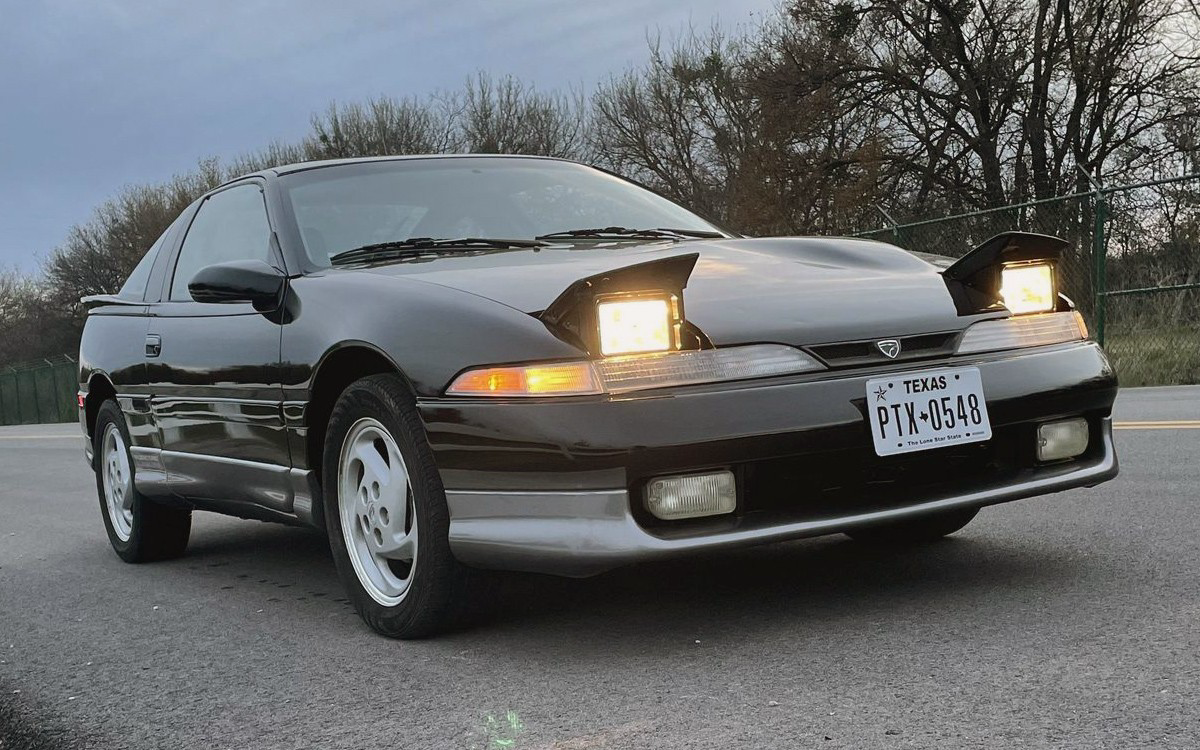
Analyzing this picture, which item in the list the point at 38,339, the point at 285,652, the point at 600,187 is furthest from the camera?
the point at 38,339

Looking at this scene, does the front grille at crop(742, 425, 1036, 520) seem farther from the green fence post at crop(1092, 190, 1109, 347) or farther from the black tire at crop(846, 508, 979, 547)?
the green fence post at crop(1092, 190, 1109, 347)

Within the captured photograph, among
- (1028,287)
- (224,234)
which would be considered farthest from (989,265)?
(224,234)

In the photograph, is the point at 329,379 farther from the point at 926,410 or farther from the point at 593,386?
the point at 926,410

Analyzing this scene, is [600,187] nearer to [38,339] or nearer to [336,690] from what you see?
[336,690]

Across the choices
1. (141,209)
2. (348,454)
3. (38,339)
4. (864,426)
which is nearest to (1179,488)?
(864,426)

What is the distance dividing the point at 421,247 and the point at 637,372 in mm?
1371

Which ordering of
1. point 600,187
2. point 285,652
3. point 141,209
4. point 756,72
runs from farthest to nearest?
point 141,209 < point 756,72 < point 600,187 < point 285,652

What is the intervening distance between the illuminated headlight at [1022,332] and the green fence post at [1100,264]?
9.72m

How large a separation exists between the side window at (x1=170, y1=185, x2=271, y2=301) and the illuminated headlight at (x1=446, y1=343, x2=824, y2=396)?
1639 mm

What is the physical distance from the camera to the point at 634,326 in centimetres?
306

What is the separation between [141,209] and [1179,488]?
57.0 m

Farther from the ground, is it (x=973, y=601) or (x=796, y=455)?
(x=796, y=455)

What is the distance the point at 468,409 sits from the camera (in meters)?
3.13

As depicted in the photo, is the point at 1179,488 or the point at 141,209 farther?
the point at 141,209
